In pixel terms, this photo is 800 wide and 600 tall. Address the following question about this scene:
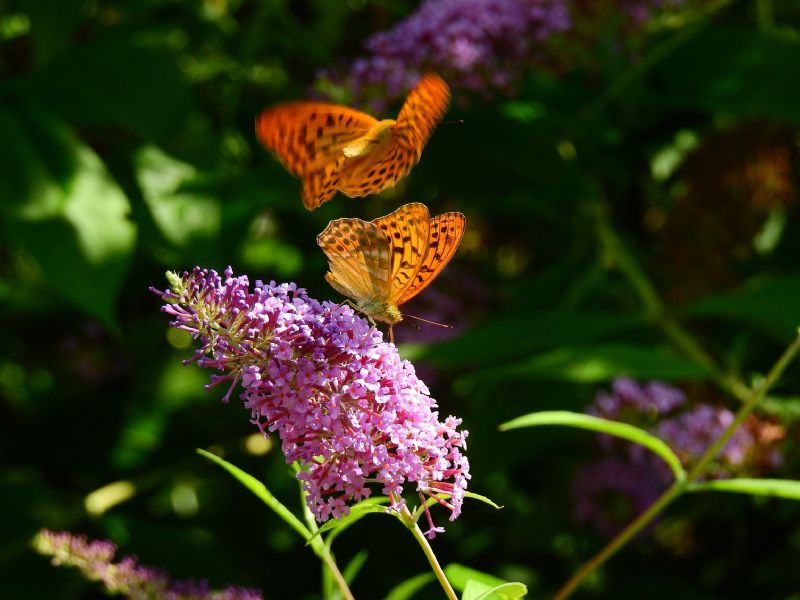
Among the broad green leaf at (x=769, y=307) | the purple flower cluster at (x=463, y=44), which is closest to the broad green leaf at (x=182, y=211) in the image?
the purple flower cluster at (x=463, y=44)

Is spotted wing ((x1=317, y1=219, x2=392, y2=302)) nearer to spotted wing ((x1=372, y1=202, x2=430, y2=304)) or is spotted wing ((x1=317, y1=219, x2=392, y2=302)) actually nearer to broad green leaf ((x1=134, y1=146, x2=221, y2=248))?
spotted wing ((x1=372, y1=202, x2=430, y2=304))

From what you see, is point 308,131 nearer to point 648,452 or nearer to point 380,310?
point 380,310

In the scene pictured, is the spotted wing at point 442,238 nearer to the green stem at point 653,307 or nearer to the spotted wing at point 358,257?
the spotted wing at point 358,257

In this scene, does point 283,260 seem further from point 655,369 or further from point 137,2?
point 655,369

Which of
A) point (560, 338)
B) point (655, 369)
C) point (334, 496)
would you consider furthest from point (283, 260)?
point (334, 496)

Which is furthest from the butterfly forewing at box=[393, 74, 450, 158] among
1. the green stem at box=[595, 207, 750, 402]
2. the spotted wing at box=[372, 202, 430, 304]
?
the green stem at box=[595, 207, 750, 402]

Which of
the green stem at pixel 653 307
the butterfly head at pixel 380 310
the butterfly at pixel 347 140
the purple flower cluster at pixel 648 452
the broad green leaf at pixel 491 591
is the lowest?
the purple flower cluster at pixel 648 452

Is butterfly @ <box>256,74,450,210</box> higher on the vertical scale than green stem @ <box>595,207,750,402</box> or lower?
higher

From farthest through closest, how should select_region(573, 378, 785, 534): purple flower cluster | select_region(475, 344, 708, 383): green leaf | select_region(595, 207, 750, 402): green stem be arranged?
select_region(595, 207, 750, 402): green stem → select_region(573, 378, 785, 534): purple flower cluster → select_region(475, 344, 708, 383): green leaf
